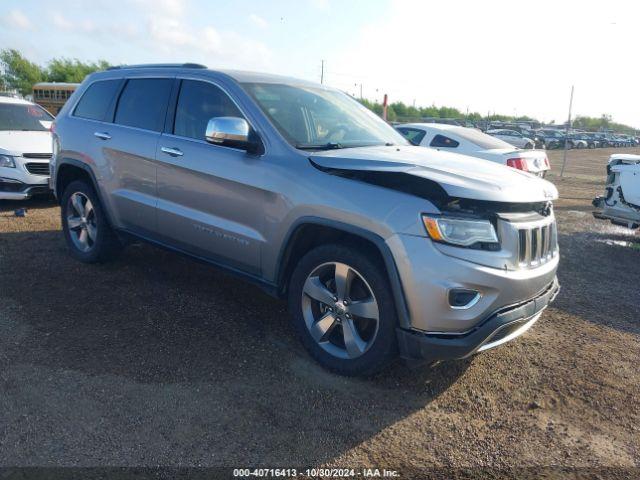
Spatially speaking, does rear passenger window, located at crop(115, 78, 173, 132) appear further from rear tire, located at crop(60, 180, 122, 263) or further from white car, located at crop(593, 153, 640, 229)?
Answer: white car, located at crop(593, 153, 640, 229)

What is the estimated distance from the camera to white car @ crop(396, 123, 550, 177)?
8.41m

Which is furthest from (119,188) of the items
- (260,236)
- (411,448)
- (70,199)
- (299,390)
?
(411,448)

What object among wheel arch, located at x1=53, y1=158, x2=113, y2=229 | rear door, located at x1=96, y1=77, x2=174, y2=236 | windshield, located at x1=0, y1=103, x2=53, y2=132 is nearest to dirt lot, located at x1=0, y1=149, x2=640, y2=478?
rear door, located at x1=96, y1=77, x2=174, y2=236

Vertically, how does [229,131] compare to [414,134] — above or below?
above

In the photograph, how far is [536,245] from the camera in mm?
3246

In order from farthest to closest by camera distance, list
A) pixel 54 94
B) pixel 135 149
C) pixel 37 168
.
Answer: pixel 54 94, pixel 37 168, pixel 135 149

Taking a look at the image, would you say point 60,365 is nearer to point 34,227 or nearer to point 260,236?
point 260,236

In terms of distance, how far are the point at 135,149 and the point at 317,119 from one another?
1654 millimetres

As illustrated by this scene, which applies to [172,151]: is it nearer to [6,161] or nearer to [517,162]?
[6,161]

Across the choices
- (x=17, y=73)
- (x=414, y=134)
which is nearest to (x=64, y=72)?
(x=17, y=73)

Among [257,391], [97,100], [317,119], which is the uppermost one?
[97,100]

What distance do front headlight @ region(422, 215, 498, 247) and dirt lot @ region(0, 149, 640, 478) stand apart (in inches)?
41.8

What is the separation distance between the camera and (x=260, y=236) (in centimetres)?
372

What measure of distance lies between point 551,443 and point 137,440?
2241 mm
